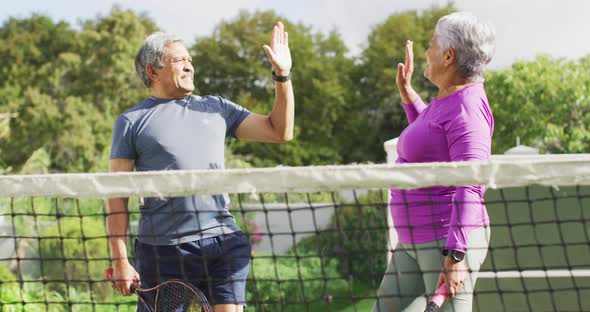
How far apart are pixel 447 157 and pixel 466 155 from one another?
16 centimetres

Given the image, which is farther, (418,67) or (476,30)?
(418,67)

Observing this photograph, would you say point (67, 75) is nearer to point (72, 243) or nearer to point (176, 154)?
point (72, 243)

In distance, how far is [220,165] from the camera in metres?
3.28

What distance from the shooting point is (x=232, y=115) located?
341 cm

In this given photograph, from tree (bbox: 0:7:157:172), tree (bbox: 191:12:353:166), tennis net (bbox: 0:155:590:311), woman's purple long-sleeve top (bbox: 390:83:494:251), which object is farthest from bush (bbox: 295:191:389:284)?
tree (bbox: 191:12:353:166)

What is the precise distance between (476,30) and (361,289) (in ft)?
32.3

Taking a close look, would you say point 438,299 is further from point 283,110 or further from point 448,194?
point 283,110

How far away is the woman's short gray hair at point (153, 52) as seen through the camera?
10.9 feet

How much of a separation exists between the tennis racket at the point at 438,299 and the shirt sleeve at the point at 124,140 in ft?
4.02

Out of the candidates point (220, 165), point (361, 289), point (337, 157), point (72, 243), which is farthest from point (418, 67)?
point (220, 165)

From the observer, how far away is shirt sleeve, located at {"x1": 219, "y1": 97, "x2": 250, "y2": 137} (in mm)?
3395

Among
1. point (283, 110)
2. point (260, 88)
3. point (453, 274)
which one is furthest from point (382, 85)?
point (453, 274)

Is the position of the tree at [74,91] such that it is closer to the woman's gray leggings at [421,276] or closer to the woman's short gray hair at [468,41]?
the woman's gray leggings at [421,276]

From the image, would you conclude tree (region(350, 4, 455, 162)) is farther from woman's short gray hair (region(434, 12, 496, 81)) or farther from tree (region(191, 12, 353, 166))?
woman's short gray hair (region(434, 12, 496, 81))
